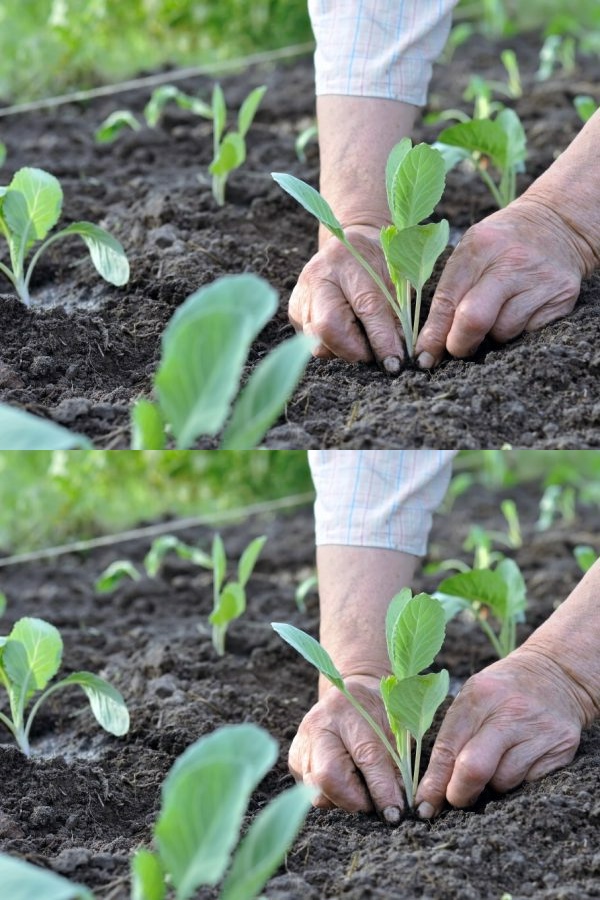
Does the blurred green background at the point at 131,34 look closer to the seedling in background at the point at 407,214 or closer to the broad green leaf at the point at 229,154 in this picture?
the broad green leaf at the point at 229,154

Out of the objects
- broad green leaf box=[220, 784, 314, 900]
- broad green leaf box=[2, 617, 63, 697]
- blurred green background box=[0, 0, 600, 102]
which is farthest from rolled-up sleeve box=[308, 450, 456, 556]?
blurred green background box=[0, 0, 600, 102]

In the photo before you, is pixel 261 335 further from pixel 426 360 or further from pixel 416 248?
pixel 416 248

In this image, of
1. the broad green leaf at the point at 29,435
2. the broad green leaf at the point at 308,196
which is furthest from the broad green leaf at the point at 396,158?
the broad green leaf at the point at 29,435

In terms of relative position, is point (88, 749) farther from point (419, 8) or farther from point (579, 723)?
point (419, 8)

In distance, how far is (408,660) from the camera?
1.71m

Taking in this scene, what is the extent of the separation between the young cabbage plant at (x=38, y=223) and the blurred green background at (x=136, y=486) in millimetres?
1413

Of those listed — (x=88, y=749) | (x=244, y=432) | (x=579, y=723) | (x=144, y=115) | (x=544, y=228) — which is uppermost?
(x=244, y=432)

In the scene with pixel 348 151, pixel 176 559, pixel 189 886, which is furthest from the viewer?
pixel 176 559

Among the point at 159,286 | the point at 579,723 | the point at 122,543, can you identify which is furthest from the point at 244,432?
the point at 122,543

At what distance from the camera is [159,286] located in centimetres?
246

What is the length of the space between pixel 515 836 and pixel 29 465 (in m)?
2.80

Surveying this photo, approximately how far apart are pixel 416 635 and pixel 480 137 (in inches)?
52.6

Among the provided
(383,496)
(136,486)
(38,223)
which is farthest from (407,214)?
(136,486)

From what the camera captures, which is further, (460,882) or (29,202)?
(29,202)
